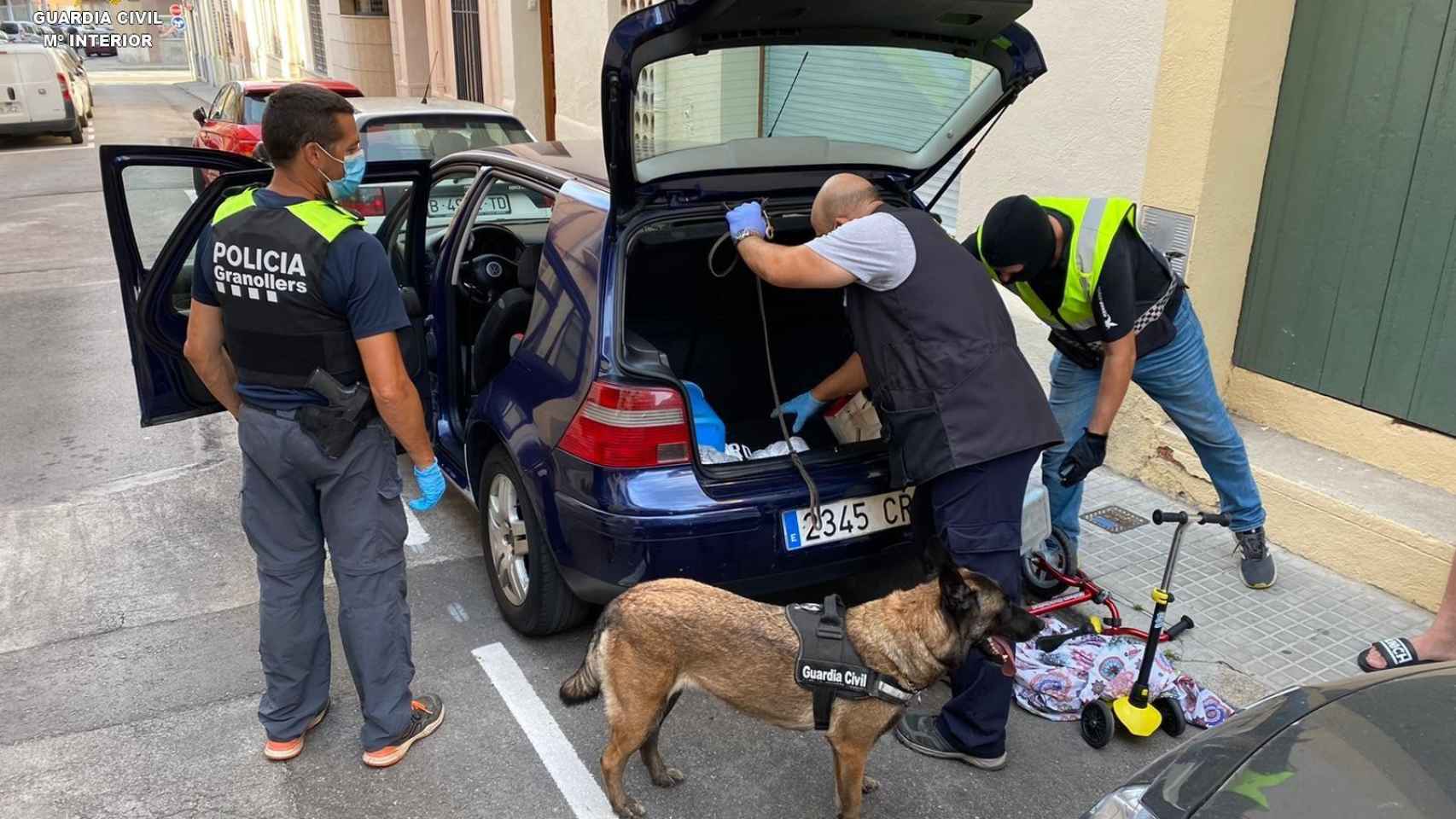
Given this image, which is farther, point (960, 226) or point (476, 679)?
point (960, 226)

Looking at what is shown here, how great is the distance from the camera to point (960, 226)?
249 inches

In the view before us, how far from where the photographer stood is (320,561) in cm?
306

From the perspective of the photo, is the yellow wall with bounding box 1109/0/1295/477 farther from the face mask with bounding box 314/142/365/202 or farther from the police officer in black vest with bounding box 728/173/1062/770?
the face mask with bounding box 314/142/365/202

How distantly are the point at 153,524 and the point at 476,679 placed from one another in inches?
85.5

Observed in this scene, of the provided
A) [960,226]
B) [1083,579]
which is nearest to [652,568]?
[1083,579]

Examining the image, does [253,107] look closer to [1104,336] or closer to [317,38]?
[1104,336]

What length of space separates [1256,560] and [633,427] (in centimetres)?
266

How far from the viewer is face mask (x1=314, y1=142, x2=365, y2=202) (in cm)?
288

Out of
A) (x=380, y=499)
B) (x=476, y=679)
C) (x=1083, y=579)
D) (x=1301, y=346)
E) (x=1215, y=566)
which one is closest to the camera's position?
(x=380, y=499)

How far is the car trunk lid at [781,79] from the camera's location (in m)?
2.89

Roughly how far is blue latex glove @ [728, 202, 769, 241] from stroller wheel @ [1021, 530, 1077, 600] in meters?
1.67

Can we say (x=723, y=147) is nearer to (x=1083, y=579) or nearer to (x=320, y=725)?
(x=1083, y=579)

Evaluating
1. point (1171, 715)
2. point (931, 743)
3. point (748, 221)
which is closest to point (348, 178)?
point (748, 221)

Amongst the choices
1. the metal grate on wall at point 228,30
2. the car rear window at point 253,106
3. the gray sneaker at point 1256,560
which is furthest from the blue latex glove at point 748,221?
the metal grate on wall at point 228,30
